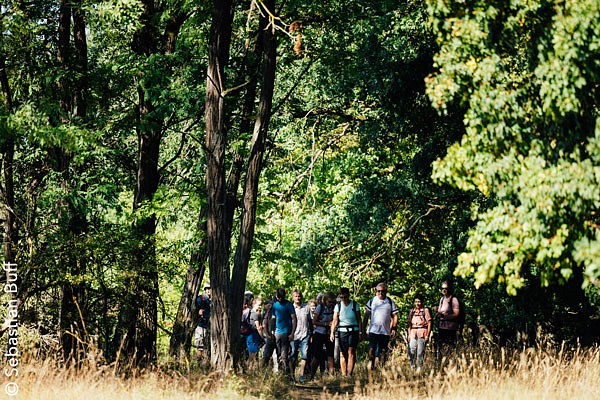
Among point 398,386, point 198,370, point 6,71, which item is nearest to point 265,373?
point 198,370

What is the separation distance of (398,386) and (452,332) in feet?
9.55

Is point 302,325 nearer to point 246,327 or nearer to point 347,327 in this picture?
point 347,327

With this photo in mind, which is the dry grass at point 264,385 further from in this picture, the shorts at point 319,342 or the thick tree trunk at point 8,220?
the shorts at point 319,342

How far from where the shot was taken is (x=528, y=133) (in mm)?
7812

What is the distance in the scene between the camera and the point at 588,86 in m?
7.86

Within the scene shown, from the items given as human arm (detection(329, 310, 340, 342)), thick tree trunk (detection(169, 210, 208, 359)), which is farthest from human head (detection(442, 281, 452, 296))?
thick tree trunk (detection(169, 210, 208, 359))

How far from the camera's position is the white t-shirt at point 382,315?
558 inches

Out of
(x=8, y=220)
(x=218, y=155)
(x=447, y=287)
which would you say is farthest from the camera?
(x=8, y=220)

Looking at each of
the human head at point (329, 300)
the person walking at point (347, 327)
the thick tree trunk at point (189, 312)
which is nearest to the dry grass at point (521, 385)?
the person walking at point (347, 327)

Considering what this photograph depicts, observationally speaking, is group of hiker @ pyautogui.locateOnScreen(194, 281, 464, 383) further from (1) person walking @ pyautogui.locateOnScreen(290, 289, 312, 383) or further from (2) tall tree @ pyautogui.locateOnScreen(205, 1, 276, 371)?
(2) tall tree @ pyautogui.locateOnScreen(205, 1, 276, 371)

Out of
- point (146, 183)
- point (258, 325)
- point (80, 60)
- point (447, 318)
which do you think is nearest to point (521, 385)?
point (447, 318)

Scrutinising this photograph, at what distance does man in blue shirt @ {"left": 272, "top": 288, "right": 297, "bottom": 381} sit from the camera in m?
14.5

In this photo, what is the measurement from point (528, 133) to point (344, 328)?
23.7ft

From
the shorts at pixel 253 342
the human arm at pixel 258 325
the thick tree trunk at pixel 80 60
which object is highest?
the thick tree trunk at pixel 80 60
